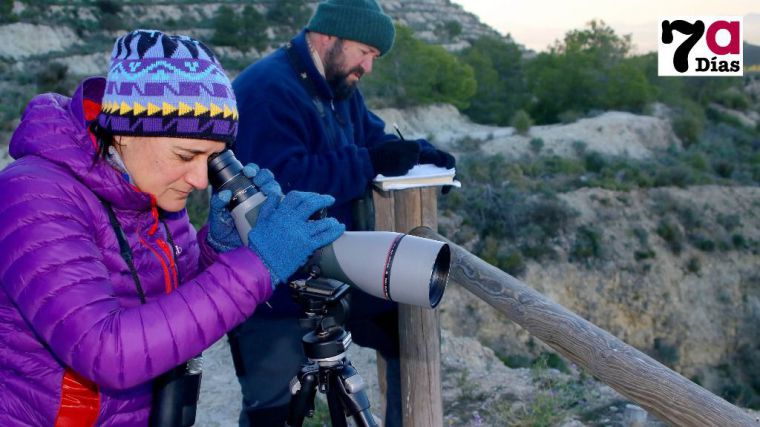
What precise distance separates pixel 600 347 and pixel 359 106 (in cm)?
129

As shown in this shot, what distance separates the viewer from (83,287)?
103cm

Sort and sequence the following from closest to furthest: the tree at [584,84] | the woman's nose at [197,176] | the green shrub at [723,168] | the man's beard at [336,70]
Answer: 1. the woman's nose at [197,176]
2. the man's beard at [336,70]
3. the green shrub at [723,168]
4. the tree at [584,84]

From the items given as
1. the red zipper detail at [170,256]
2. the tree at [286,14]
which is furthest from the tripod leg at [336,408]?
the tree at [286,14]

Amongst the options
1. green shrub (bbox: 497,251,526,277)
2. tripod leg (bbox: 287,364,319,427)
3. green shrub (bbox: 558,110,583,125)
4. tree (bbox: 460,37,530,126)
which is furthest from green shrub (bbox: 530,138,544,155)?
tripod leg (bbox: 287,364,319,427)

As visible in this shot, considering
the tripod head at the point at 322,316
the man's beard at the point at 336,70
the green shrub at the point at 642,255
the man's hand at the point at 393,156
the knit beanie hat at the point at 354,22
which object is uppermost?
the knit beanie hat at the point at 354,22

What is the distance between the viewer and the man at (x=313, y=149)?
6.78ft

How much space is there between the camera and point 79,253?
1.06 meters

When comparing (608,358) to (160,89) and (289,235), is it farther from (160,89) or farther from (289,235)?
(160,89)

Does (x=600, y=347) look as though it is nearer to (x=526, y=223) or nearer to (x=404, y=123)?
→ (x=526, y=223)

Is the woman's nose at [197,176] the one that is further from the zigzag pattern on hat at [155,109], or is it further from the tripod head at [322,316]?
the tripod head at [322,316]

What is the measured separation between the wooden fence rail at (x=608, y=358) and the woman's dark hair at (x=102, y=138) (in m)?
1.22

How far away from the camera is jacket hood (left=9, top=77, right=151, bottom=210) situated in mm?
1172

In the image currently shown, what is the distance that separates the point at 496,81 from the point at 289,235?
2826cm

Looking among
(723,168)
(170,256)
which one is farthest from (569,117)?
(170,256)
